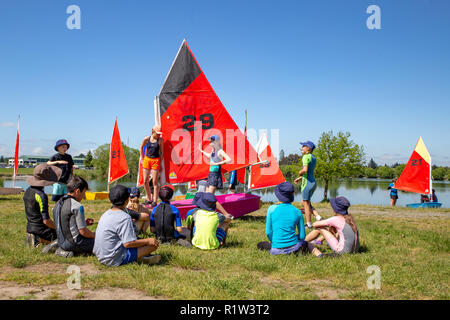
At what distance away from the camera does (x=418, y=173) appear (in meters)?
25.6

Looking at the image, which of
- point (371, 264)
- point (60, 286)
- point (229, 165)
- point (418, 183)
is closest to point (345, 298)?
point (371, 264)

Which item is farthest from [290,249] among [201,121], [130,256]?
[201,121]

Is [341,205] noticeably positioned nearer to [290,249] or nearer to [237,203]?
[290,249]

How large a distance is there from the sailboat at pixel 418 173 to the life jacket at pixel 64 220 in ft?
81.2

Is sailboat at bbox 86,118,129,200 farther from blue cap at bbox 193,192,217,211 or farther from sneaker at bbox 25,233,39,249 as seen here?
blue cap at bbox 193,192,217,211

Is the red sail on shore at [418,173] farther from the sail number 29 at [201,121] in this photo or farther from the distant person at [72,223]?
the distant person at [72,223]

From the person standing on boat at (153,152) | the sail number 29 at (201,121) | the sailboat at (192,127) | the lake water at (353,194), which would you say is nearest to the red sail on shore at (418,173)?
the lake water at (353,194)

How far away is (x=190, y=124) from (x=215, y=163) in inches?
59.9

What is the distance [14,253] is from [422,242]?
26.1 feet

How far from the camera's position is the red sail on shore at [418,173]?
25.2 metres

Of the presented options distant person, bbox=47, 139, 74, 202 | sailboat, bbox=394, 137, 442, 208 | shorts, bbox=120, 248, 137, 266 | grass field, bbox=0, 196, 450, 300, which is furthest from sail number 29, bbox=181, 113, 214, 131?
sailboat, bbox=394, 137, 442, 208

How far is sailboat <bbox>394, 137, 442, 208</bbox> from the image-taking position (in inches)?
992

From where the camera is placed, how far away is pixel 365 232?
8.59 meters
